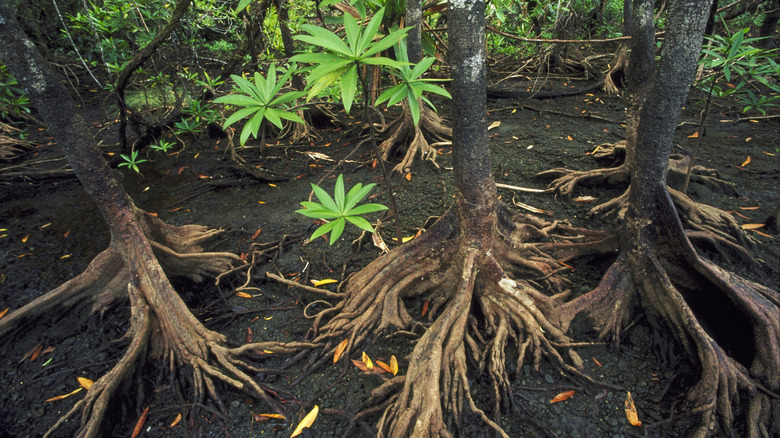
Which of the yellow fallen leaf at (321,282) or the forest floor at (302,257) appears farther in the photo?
the yellow fallen leaf at (321,282)

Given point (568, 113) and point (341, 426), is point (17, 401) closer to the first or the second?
point (341, 426)

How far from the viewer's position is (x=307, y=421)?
2.08m

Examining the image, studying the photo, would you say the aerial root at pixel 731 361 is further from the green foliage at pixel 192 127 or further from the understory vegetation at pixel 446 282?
the green foliage at pixel 192 127

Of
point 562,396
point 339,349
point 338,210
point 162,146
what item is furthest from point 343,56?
point 162,146

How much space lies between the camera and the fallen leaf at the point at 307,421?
204 cm

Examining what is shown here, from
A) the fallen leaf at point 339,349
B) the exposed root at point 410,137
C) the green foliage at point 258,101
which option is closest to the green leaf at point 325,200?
the green foliage at point 258,101

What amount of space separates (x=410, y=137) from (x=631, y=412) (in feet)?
11.7

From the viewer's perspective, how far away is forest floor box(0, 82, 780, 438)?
6.89 ft

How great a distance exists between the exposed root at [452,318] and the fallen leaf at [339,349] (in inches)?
1.5

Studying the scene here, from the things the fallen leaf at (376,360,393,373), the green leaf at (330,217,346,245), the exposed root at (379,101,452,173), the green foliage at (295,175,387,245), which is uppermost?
the green foliage at (295,175,387,245)

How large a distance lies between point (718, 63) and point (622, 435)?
6.95 ft

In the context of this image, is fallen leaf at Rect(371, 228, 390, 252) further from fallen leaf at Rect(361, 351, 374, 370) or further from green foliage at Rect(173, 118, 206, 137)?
green foliage at Rect(173, 118, 206, 137)

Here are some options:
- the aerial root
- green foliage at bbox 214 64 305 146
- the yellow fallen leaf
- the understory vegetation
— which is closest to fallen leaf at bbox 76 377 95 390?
the understory vegetation

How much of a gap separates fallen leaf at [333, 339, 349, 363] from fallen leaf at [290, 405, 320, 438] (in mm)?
316
